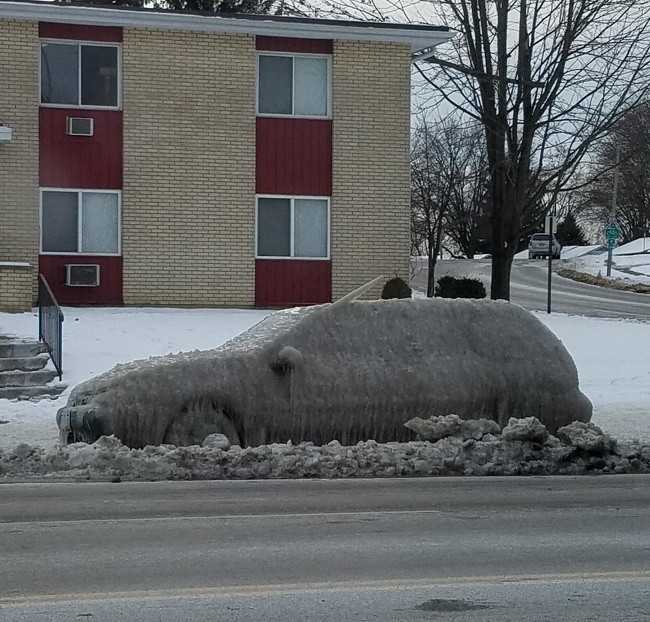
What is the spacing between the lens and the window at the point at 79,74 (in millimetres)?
20812

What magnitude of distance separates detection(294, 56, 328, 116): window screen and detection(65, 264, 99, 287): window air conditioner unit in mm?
5337

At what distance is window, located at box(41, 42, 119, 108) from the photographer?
819 inches

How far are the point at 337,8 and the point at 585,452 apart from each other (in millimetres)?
18906

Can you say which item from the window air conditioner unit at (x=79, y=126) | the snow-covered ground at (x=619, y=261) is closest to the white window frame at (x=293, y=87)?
the window air conditioner unit at (x=79, y=126)

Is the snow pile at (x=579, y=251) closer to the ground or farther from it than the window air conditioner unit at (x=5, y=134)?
closer to the ground

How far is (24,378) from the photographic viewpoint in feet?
46.6

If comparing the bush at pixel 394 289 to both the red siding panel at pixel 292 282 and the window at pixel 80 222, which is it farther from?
the window at pixel 80 222

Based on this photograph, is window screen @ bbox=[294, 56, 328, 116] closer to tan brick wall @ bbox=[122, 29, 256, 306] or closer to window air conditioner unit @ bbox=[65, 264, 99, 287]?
tan brick wall @ bbox=[122, 29, 256, 306]

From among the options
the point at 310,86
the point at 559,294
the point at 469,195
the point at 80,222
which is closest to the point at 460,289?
the point at 310,86

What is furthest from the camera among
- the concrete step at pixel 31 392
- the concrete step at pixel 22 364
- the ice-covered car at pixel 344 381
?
the concrete step at pixel 22 364

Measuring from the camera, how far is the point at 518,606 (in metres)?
5.43

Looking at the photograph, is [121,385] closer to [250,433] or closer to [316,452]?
[250,433]

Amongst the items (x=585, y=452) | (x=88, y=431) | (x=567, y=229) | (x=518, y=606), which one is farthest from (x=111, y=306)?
(x=567, y=229)

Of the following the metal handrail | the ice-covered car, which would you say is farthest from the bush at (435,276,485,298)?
the ice-covered car
